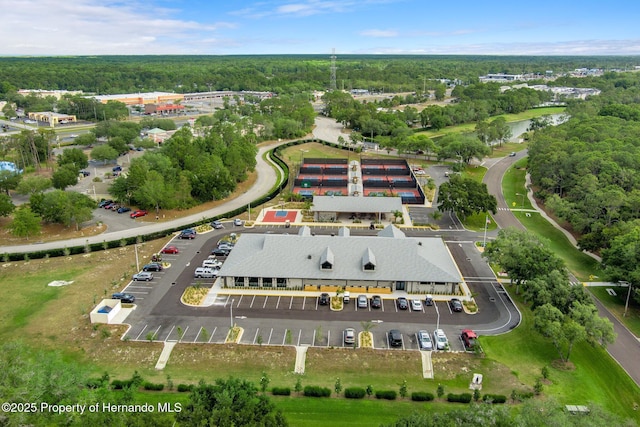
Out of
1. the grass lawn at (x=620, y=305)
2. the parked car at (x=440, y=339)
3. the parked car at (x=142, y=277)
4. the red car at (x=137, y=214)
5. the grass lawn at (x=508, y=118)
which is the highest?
the grass lawn at (x=508, y=118)

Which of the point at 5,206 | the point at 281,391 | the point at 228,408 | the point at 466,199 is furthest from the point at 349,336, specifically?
the point at 5,206

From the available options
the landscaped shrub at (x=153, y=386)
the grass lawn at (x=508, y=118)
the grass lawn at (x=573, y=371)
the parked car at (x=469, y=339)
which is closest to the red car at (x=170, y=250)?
the landscaped shrub at (x=153, y=386)

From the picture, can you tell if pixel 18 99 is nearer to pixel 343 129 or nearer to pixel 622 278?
pixel 343 129

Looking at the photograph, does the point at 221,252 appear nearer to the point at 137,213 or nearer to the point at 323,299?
the point at 323,299

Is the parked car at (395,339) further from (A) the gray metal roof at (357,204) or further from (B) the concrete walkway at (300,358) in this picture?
(A) the gray metal roof at (357,204)

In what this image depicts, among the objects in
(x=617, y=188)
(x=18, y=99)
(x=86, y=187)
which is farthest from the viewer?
(x=18, y=99)

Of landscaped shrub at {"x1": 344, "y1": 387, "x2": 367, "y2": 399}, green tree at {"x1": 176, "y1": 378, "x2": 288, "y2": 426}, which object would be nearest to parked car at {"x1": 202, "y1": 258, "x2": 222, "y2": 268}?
landscaped shrub at {"x1": 344, "y1": 387, "x2": 367, "y2": 399}

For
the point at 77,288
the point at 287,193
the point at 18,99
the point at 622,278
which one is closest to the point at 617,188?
the point at 622,278
